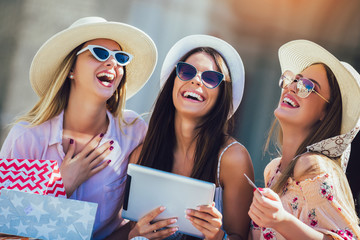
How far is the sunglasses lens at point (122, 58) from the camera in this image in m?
2.62

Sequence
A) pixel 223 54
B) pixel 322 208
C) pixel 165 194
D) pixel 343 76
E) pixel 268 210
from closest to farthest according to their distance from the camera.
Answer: pixel 268 210 → pixel 322 208 → pixel 165 194 → pixel 343 76 → pixel 223 54

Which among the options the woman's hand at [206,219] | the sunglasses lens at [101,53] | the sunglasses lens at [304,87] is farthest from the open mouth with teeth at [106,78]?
the sunglasses lens at [304,87]

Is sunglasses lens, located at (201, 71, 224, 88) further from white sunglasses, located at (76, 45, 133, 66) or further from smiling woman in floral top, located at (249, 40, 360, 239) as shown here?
white sunglasses, located at (76, 45, 133, 66)

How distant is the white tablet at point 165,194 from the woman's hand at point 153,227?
28 mm

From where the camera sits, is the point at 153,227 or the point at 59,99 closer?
the point at 153,227

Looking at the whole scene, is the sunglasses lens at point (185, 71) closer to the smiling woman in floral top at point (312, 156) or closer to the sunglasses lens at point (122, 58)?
the sunglasses lens at point (122, 58)

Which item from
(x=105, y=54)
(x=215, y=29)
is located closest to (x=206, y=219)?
(x=105, y=54)

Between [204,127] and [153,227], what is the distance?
780 millimetres

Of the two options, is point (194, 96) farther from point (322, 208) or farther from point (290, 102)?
point (322, 208)

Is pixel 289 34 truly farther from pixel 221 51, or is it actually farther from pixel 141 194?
pixel 141 194

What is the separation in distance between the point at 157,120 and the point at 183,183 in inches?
Answer: 29.0

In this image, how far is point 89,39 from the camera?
265 centimetres

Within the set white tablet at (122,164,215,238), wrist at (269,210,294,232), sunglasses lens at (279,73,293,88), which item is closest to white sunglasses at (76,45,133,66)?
white tablet at (122,164,215,238)

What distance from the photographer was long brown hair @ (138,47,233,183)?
244 cm
